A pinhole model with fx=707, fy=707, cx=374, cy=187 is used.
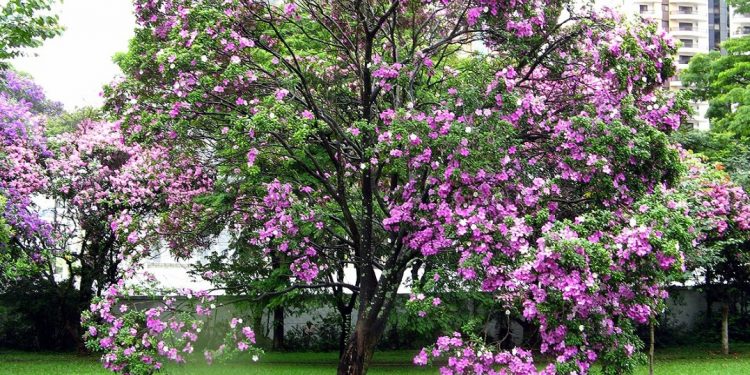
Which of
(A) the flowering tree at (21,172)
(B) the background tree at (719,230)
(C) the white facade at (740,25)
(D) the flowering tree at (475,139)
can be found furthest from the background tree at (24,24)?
(C) the white facade at (740,25)

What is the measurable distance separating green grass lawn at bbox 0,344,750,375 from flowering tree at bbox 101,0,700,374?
4560 millimetres

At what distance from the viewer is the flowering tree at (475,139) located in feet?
18.8

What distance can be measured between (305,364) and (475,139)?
29.8ft

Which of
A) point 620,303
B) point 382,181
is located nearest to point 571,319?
point 620,303

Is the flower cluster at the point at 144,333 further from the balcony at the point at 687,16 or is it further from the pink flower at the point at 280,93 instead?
the balcony at the point at 687,16

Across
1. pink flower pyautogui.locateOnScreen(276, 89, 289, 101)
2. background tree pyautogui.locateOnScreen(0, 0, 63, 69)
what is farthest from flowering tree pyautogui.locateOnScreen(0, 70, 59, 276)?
pink flower pyautogui.locateOnScreen(276, 89, 289, 101)

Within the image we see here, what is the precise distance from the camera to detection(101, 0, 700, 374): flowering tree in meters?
5.74

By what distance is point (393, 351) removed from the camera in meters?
16.1

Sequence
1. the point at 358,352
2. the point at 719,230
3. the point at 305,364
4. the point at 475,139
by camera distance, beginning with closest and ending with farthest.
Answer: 1. the point at 475,139
2. the point at 358,352
3. the point at 719,230
4. the point at 305,364

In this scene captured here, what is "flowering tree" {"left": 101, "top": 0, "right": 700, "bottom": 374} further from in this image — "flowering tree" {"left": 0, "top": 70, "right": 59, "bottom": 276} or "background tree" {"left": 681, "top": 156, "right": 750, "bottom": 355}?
"flowering tree" {"left": 0, "top": 70, "right": 59, "bottom": 276}

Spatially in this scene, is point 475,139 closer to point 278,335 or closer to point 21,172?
point 21,172

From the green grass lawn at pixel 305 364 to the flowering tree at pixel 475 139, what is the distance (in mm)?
4560

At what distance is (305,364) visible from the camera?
14070 millimetres

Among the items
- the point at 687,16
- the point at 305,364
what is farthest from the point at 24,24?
the point at 687,16
